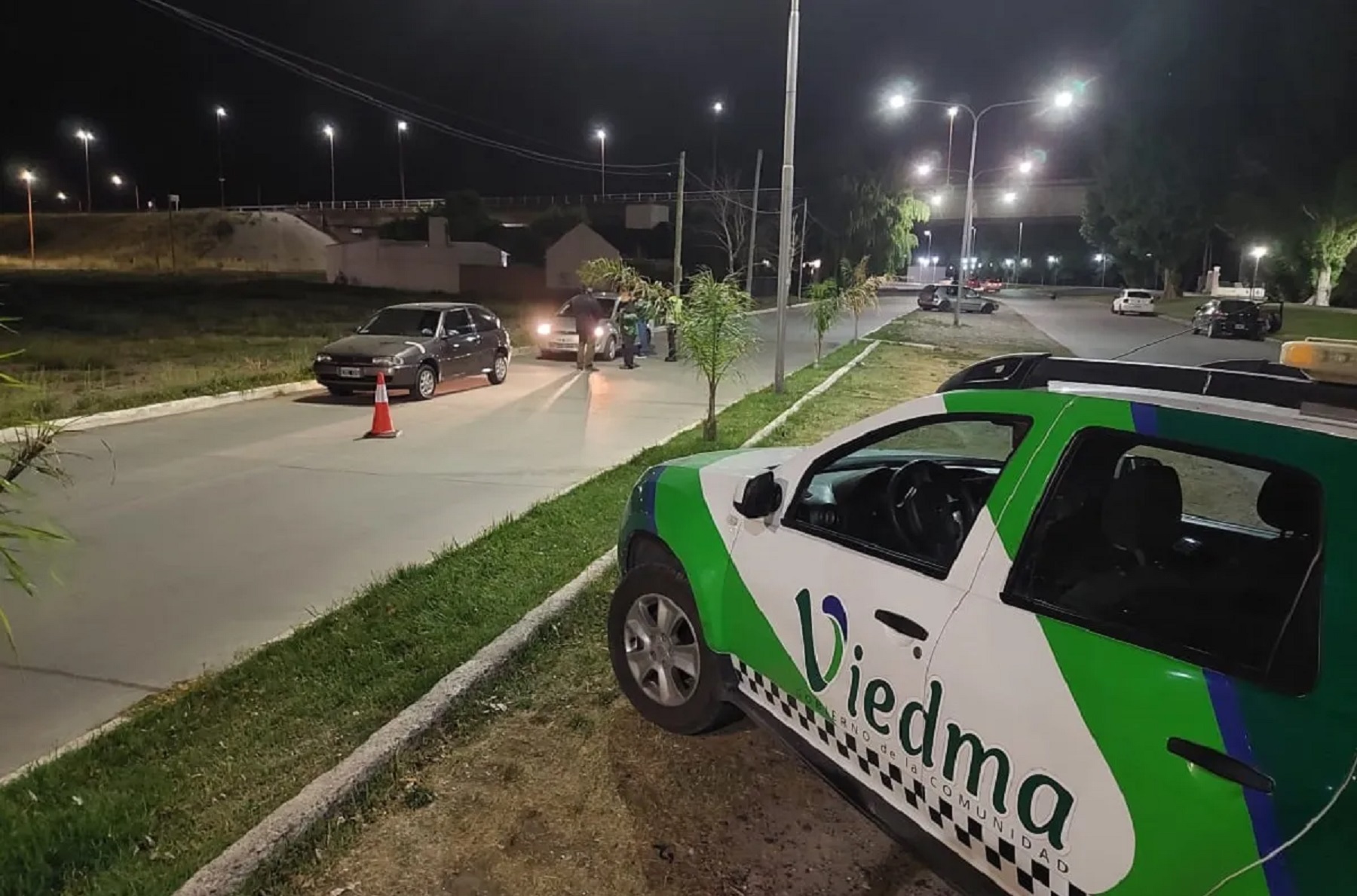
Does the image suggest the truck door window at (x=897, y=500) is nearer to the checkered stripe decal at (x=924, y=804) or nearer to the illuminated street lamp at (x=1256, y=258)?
the checkered stripe decal at (x=924, y=804)

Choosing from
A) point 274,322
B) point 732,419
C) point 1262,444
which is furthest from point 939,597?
point 274,322

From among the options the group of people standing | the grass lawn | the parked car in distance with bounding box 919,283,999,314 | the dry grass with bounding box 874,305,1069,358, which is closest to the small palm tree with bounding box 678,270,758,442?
the grass lawn

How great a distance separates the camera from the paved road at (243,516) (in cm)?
490

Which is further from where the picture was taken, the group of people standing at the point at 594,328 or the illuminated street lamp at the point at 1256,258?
the illuminated street lamp at the point at 1256,258

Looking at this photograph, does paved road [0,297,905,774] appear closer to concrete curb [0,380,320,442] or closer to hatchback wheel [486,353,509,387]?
concrete curb [0,380,320,442]

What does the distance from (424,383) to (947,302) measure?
4374 centimetres

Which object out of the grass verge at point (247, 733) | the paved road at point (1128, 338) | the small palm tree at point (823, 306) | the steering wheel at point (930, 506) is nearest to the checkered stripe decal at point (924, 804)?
the steering wheel at point (930, 506)

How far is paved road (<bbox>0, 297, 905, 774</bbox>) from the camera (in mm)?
4898

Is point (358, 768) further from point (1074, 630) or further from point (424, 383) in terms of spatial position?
point (424, 383)

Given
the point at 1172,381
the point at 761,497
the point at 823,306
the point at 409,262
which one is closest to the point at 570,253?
the point at 409,262

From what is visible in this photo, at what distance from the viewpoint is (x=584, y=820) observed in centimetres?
348

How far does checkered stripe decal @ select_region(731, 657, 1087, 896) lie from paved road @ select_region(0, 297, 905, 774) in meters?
3.22

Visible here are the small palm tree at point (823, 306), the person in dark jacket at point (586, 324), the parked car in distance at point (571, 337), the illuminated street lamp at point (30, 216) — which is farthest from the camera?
the illuminated street lamp at point (30, 216)

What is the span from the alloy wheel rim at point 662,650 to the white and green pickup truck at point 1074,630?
11 cm
